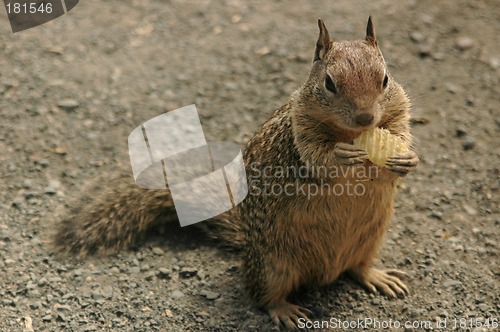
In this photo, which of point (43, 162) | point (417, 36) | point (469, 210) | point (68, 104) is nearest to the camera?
point (469, 210)

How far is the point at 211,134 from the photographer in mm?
5477

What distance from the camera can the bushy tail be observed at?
442 cm

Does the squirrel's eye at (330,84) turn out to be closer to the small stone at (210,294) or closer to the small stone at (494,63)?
the small stone at (210,294)

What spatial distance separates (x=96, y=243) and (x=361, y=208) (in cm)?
158

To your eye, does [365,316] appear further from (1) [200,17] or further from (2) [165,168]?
(1) [200,17]

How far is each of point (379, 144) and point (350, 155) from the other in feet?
0.55

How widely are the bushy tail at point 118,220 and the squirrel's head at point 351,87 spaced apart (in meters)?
1.13

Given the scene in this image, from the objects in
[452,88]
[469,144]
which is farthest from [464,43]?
[469,144]

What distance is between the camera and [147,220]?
452 centimetres

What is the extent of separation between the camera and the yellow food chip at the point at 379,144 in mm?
3590

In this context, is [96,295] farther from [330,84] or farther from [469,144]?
[469,144]

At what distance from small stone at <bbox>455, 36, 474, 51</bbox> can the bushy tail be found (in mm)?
2968

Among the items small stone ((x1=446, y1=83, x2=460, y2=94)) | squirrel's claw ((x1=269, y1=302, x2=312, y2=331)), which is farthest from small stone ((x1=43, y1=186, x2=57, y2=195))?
small stone ((x1=446, y1=83, x2=460, y2=94))

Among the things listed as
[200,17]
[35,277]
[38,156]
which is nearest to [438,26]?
[200,17]
